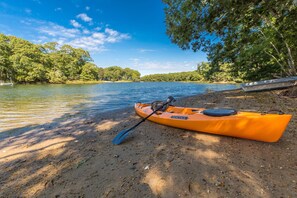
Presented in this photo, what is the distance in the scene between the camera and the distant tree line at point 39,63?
37.0 metres

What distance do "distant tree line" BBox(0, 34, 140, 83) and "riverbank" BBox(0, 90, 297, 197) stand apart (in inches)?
1819

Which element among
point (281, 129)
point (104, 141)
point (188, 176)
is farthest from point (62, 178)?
point (281, 129)

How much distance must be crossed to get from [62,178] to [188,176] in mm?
2050

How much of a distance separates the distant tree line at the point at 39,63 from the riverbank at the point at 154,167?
4620 centimetres

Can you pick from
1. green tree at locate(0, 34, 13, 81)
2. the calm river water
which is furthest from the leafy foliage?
green tree at locate(0, 34, 13, 81)

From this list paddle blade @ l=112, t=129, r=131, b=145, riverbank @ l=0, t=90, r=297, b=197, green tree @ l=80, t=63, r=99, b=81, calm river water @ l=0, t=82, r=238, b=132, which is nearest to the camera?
riverbank @ l=0, t=90, r=297, b=197

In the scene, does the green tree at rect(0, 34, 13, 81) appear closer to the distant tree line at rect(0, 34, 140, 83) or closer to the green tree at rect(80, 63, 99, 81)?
the distant tree line at rect(0, 34, 140, 83)

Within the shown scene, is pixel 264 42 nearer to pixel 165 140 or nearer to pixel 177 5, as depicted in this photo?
pixel 177 5

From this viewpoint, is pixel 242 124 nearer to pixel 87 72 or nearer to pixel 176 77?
pixel 87 72

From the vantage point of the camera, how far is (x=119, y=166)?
100.0 inches

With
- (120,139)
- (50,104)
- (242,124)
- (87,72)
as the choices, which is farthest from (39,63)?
(242,124)

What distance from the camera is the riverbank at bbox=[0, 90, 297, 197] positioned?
1909 mm

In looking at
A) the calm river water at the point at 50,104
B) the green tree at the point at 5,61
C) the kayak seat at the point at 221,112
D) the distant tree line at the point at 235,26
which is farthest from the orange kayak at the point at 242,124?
the green tree at the point at 5,61

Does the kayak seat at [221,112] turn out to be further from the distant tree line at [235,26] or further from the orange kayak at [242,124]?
the distant tree line at [235,26]
